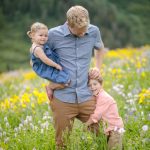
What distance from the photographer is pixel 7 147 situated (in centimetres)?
579

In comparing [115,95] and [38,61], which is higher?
[38,61]

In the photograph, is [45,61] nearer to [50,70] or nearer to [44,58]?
[44,58]

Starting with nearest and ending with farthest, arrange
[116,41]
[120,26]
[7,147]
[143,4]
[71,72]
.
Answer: [71,72] → [7,147] → [116,41] → [120,26] → [143,4]

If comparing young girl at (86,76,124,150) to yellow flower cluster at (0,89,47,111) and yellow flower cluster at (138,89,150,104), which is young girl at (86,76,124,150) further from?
yellow flower cluster at (0,89,47,111)

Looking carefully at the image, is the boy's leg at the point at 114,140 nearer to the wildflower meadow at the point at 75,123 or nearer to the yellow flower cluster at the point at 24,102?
the wildflower meadow at the point at 75,123

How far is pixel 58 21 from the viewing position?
6912 centimetres

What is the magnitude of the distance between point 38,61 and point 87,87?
24.1 inches

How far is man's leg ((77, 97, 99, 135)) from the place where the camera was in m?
5.06

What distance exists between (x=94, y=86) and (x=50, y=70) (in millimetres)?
515

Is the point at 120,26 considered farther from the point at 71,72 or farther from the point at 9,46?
the point at 71,72

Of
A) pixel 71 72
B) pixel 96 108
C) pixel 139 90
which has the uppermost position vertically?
pixel 71 72

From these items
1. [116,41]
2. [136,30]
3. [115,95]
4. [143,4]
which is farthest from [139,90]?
[143,4]

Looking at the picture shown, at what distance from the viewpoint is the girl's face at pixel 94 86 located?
5.10 metres

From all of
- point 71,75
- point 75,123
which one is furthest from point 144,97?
point 71,75
